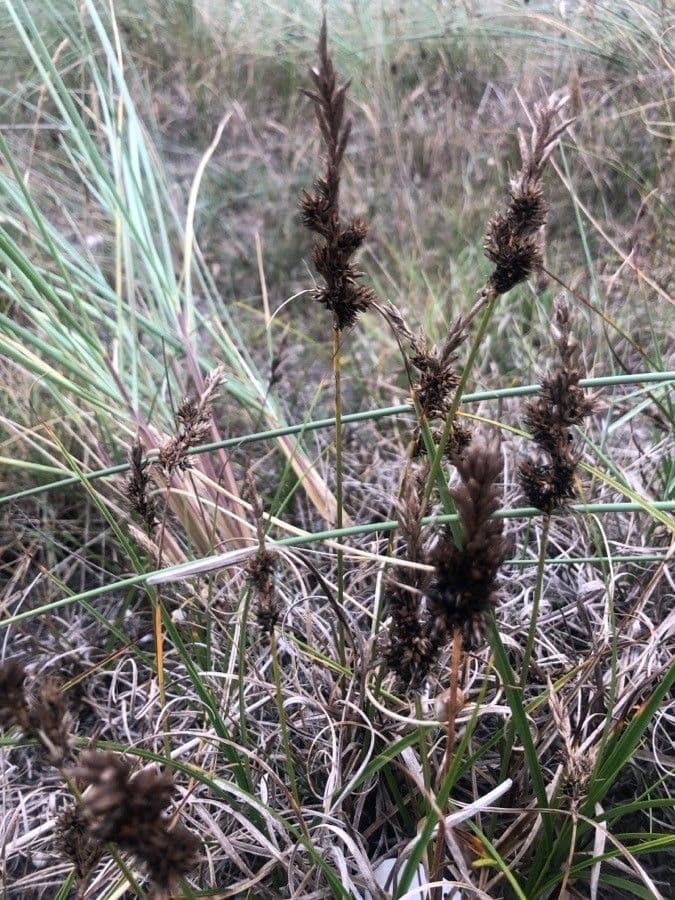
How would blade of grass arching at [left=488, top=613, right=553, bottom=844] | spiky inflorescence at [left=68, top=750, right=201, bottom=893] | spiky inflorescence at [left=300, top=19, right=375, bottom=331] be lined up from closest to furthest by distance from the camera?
spiky inflorescence at [left=68, top=750, right=201, bottom=893] < spiky inflorescence at [left=300, top=19, right=375, bottom=331] < blade of grass arching at [left=488, top=613, right=553, bottom=844]

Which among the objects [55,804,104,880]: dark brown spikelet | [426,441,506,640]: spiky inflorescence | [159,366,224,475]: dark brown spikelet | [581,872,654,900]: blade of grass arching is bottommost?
[581,872,654,900]: blade of grass arching

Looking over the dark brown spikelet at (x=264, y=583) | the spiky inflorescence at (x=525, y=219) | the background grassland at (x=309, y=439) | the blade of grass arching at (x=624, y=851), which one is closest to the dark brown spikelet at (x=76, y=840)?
the background grassland at (x=309, y=439)

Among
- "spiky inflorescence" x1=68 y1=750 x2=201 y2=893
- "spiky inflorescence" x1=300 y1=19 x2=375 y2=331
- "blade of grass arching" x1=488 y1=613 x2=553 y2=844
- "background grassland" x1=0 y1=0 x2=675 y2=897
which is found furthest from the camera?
"background grassland" x1=0 y1=0 x2=675 y2=897

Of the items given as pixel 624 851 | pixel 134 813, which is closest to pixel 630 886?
pixel 624 851

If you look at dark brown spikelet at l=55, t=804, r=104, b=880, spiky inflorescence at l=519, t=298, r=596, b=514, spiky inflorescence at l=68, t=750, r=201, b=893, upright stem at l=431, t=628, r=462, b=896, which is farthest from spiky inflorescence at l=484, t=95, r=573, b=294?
dark brown spikelet at l=55, t=804, r=104, b=880

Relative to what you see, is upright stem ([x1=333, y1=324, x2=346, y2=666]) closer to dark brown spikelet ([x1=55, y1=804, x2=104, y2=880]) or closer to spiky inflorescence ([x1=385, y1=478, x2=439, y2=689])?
spiky inflorescence ([x1=385, y1=478, x2=439, y2=689])

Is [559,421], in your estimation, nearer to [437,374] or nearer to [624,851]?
[437,374]

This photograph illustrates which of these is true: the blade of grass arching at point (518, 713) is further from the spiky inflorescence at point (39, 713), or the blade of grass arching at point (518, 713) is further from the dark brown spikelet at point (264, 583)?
the spiky inflorescence at point (39, 713)
